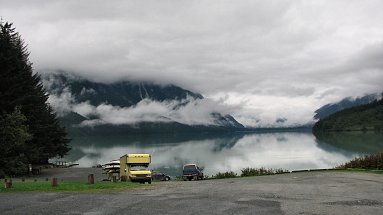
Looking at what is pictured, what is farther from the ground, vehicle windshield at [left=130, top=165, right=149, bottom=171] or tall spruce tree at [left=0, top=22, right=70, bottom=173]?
tall spruce tree at [left=0, top=22, right=70, bottom=173]

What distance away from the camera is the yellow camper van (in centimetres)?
4128

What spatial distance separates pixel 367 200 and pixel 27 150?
40.1 m

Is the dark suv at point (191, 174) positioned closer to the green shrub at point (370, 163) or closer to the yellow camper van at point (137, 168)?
the yellow camper van at point (137, 168)

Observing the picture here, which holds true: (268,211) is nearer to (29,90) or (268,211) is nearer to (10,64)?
(10,64)

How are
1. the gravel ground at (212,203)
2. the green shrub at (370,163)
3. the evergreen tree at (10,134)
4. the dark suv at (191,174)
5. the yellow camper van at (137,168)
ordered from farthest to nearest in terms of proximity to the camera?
the dark suv at (191,174), the green shrub at (370,163), the yellow camper van at (137,168), the evergreen tree at (10,134), the gravel ground at (212,203)

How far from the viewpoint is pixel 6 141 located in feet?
129

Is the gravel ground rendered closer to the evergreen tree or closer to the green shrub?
the evergreen tree

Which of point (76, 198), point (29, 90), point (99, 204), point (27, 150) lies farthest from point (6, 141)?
point (99, 204)

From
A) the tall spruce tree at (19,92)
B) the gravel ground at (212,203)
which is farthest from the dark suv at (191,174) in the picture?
the gravel ground at (212,203)

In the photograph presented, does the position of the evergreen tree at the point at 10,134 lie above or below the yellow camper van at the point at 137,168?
above

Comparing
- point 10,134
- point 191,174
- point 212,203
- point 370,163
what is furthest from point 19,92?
point 370,163

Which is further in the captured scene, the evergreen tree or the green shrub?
the green shrub

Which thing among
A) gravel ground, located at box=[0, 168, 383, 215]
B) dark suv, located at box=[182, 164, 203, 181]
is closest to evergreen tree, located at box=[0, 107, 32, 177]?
gravel ground, located at box=[0, 168, 383, 215]

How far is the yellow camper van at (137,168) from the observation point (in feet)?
135
